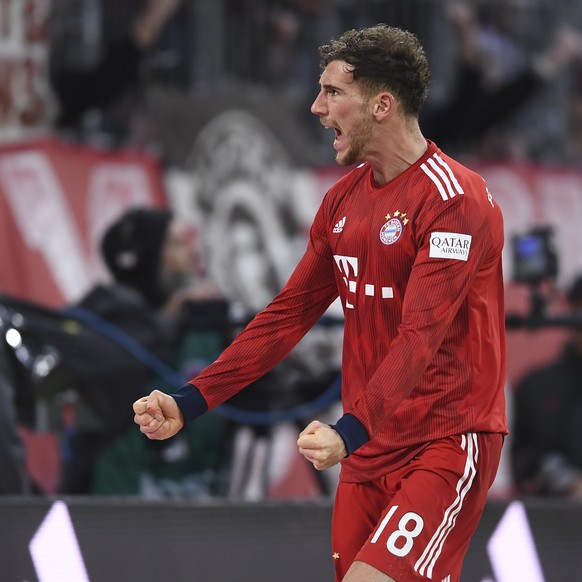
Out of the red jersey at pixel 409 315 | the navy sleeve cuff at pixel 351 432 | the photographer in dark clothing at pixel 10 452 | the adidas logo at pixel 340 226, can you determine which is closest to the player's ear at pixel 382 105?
the red jersey at pixel 409 315

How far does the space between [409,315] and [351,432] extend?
0.32 metres

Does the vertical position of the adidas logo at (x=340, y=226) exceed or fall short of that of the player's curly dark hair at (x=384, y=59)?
it falls short

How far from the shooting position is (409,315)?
3162mm

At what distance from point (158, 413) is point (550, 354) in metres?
5.60

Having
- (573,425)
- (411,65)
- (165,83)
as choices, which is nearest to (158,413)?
(411,65)

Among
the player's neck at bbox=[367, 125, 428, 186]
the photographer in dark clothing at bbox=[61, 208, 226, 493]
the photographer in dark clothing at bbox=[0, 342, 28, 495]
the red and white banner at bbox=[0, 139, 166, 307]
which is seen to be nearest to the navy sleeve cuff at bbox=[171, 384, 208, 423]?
the player's neck at bbox=[367, 125, 428, 186]

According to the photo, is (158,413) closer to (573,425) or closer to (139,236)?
(139,236)

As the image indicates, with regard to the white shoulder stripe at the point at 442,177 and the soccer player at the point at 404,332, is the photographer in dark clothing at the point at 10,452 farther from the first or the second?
the white shoulder stripe at the point at 442,177

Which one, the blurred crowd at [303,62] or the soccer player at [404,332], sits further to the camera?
the blurred crowd at [303,62]

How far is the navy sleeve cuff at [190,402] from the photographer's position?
11.1 ft

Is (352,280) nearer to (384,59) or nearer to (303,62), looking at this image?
(384,59)

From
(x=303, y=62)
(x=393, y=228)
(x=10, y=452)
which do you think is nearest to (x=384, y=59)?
(x=393, y=228)

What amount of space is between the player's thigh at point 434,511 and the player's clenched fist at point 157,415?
546 mm

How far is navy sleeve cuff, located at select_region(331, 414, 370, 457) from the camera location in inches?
118
